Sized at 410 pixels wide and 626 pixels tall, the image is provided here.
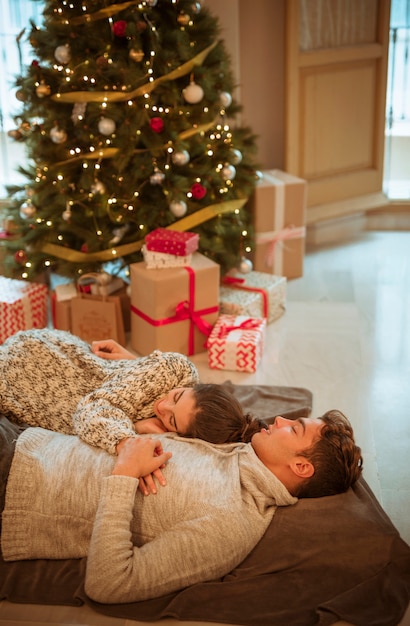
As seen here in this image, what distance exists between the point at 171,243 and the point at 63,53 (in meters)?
0.88

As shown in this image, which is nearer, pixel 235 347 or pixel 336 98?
pixel 235 347

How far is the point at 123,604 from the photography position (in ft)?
6.51

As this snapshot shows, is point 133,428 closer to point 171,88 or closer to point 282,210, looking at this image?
point 171,88

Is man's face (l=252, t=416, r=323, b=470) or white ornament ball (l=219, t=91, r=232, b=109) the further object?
white ornament ball (l=219, t=91, r=232, b=109)

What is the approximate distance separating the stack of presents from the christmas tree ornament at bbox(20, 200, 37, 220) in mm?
300

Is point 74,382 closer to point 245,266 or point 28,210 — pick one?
point 28,210

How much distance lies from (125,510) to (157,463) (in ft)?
0.50

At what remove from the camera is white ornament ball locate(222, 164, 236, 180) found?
11.9 ft

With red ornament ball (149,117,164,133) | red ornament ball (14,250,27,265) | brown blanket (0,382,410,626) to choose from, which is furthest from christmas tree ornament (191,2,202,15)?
brown blanket (0,382,410,626)

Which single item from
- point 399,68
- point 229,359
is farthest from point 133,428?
point 399,68

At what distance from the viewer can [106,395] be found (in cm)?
237

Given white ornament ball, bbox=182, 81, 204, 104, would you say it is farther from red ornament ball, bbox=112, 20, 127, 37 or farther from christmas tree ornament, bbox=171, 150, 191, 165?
red ornament ball, bbox=112, 20, 127, 37

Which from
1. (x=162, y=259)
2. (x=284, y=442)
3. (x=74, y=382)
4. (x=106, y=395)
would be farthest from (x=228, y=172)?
(x=284, y=442)

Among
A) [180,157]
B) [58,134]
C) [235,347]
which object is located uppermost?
[58,134]
